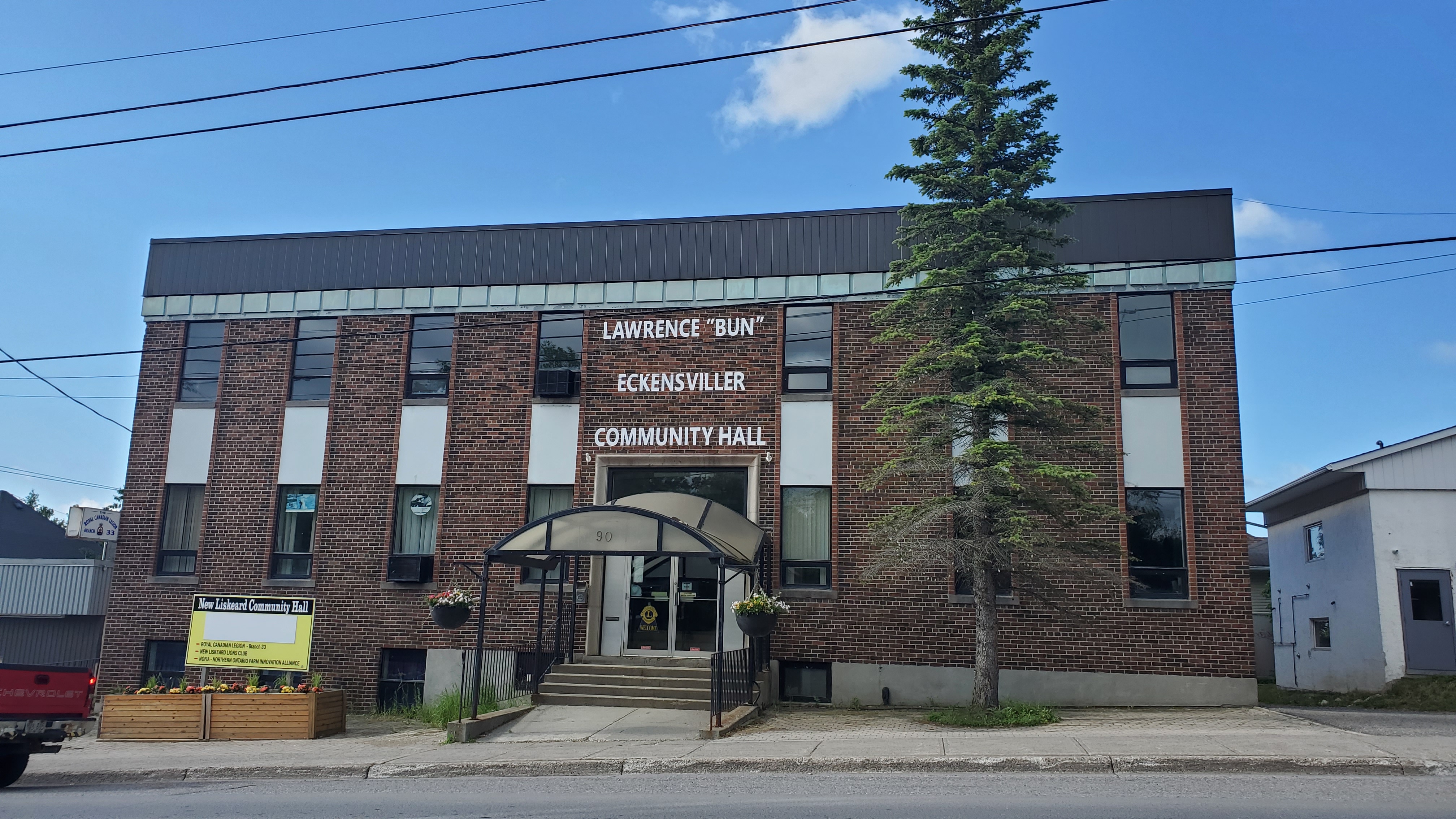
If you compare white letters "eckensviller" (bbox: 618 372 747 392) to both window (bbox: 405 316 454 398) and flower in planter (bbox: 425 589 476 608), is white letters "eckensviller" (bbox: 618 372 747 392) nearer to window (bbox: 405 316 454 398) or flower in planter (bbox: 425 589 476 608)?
window (bbox: 405 316 454 398)

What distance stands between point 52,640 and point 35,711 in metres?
10.9

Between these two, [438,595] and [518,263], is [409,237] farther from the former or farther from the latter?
[438,595]

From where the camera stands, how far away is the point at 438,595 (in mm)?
16266

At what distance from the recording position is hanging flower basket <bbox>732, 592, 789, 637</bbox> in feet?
48.4

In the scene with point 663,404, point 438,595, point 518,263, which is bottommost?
point 438,595

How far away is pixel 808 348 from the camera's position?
61.2ft

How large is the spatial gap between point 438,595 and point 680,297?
21.9ft

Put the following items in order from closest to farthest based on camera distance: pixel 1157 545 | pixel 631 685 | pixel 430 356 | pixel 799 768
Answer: pixel 799 768
pixel 631 685
pixel 1157 545
pixel 430 356

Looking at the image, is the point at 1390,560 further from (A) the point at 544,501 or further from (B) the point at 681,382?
(A) the point at 544,501

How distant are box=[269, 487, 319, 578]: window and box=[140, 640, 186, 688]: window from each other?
228cm

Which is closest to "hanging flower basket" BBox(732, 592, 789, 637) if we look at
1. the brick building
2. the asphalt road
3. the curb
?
the brick building

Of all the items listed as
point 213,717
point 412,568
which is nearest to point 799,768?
point 213,717

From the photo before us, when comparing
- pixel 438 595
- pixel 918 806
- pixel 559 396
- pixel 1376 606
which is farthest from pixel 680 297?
pixel 1376 606

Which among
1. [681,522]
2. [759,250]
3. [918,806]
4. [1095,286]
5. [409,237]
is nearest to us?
[918,806]
